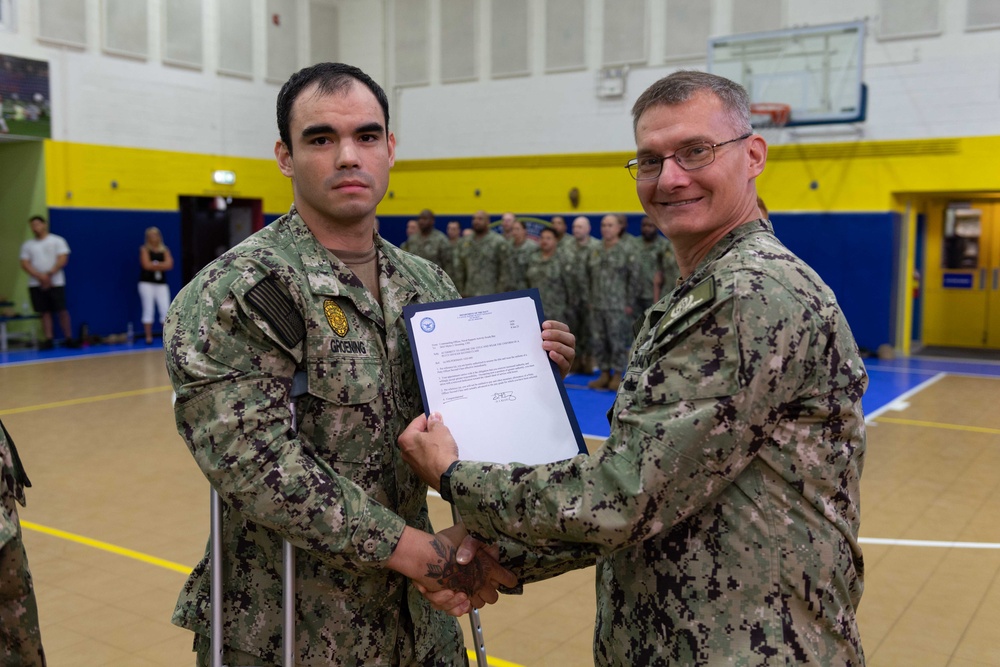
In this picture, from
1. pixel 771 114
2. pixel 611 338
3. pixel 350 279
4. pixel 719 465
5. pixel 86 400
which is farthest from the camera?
pixel 771 114

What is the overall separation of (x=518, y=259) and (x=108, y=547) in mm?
8388

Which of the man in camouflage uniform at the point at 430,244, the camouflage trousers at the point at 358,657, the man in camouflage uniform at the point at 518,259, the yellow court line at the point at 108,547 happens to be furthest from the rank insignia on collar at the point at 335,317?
the man in camouflage uniform at the point at 430,244

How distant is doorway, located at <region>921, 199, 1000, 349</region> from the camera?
47.8 ft

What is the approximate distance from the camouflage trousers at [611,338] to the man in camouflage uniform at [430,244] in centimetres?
359

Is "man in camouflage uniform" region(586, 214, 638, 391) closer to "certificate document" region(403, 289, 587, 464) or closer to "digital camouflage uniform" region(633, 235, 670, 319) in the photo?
"digital camouflage uniform" region(633, 235, 670, 319)

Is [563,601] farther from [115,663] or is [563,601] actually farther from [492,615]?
[115,663]

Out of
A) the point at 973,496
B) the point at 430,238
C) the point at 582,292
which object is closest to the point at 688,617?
the point at 973,496

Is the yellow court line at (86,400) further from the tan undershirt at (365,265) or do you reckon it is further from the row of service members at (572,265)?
the tan undershirt at (365,265)

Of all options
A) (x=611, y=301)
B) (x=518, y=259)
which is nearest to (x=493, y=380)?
(x=611, y=301)

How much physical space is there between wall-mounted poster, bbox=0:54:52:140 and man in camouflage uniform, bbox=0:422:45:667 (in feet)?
43.6

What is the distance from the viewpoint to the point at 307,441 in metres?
1.95

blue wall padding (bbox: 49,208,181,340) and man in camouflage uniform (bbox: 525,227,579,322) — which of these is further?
blue wall padding (bbox: 49,208,181,340)

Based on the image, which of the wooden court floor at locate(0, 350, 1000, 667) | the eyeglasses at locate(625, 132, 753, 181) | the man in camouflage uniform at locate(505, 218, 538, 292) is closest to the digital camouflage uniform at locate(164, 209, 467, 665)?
the eyeglasses at locate(625, 132, 753, 181)

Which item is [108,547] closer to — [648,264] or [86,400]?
[86,400]
